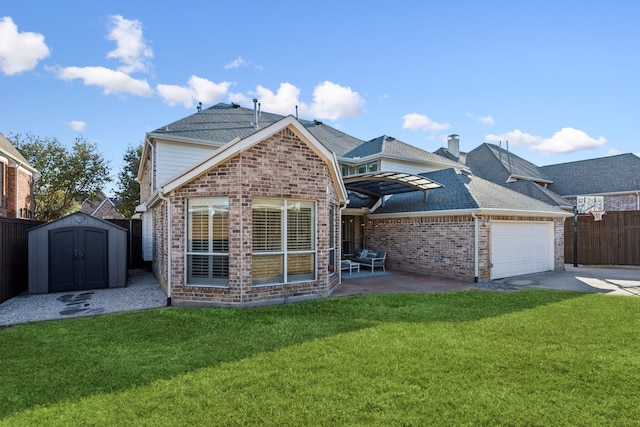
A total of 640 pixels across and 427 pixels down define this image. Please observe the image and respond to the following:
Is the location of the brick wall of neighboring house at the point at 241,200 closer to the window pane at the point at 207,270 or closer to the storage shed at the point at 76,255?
the window pane at the point at 207,270

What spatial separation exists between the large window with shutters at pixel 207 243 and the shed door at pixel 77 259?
4335mm

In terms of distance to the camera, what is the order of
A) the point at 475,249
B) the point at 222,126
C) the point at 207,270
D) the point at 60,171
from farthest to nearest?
the point at 60,171
the point at 222,126
the point at 475,249
the point at 207,270

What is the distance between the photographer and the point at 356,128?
24312mm

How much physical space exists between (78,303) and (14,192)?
1216 centimetres

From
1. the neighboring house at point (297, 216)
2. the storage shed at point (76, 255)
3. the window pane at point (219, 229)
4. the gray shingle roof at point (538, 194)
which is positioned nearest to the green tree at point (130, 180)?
the neighboring house at point (297, 216)

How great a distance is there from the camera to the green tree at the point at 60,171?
2581 cm

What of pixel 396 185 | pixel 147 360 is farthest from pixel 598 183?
pixel 147 360

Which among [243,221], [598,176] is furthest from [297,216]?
[598,176]

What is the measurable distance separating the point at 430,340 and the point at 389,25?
1034 centimetres

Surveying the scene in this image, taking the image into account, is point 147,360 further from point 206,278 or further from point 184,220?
point 184,220

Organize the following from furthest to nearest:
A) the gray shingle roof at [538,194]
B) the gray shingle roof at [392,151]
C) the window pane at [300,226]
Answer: the gray shingle roof at [538,194] < the gray shingle roof at [392,151] < the window pane at [300,226]

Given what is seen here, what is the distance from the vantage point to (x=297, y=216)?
8852 mm

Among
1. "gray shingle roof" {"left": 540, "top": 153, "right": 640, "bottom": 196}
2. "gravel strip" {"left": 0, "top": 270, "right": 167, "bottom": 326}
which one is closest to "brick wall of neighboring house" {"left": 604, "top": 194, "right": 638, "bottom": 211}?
"gray shingle roof" {"left": 540, "top": 153, "right": 640, "bottom": 196}

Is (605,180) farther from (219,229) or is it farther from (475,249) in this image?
(219,229)
